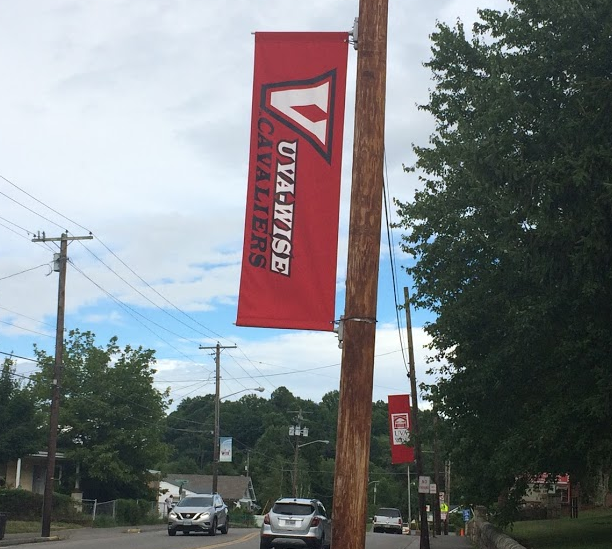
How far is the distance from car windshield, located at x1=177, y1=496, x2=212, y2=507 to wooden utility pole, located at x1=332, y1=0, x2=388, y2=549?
90.7 feet

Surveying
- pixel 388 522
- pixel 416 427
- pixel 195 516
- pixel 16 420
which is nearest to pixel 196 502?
pixel 195 516

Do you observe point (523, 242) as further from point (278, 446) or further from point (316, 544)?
point (278, 446)

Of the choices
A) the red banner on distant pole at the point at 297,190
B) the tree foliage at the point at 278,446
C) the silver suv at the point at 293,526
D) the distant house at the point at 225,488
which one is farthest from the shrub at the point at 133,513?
the tree foliage at the point at 278,446

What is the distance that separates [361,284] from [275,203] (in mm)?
943

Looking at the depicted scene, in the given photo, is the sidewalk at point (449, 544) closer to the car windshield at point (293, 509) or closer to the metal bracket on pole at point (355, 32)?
the car windshield at point (293, 509)

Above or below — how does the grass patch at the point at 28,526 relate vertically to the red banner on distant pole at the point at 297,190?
below

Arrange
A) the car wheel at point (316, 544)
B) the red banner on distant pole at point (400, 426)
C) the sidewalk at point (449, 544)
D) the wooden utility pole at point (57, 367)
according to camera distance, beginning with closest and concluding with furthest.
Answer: the car wheel at point (316, 544) → the red banner on distant pole at point (400, 426) → the wooden utility pole at point (57, 367) → the sidewalk at point (449, 544)

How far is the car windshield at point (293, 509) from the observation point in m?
23.4

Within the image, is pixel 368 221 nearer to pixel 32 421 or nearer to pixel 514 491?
pixel 514 491

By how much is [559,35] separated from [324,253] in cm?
1041

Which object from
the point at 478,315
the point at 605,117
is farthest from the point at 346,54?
the point at 478,315

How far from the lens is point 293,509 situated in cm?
2348

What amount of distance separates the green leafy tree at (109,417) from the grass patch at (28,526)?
448 inches

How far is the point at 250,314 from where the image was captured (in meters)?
6.52
